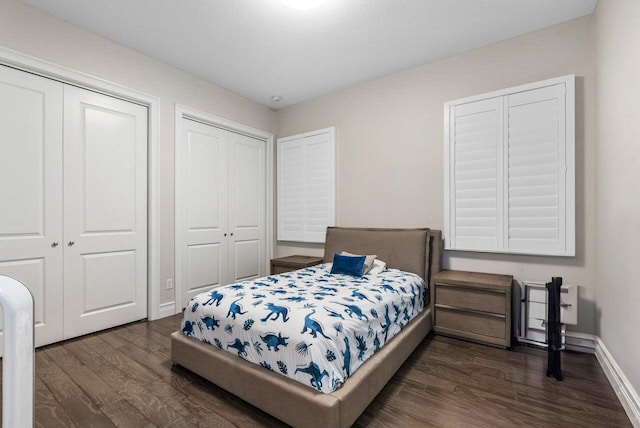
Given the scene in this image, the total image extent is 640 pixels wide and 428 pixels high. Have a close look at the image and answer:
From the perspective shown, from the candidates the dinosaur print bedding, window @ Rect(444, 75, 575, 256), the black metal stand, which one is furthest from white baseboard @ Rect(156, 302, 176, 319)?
the black metal stand

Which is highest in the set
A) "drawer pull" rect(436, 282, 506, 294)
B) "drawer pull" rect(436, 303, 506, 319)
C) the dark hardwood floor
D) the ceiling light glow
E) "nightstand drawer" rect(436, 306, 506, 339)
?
the ceiling light glow

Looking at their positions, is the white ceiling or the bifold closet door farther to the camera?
the bifold closet door

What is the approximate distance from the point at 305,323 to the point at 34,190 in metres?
2.54

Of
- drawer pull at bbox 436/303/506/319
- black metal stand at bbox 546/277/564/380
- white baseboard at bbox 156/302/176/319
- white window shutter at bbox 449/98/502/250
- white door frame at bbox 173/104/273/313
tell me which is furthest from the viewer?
white door frame at bbox 173/104/273/313

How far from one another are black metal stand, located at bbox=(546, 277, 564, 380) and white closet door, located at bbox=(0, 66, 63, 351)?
3.86 metres

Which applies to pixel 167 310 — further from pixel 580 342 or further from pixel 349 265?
pixel 580 342

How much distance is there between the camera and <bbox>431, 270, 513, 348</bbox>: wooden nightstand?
8.16 ft

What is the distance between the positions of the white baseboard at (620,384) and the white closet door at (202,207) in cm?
377

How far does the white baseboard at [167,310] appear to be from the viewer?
3312 mm

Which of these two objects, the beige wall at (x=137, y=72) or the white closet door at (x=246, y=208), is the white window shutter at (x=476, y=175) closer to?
the white closet door at (x=246, y=208)

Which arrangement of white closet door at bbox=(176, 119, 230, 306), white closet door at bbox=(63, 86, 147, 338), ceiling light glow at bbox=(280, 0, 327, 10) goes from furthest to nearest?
white closet door at bbox=(176, 119, 230, 306), white closet door at bbox=(63, 86, 147, 338), ceiling light glow at bbox=(280, 0, 327, 10)

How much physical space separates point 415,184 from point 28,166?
11.6 feet

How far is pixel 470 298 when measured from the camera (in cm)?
262

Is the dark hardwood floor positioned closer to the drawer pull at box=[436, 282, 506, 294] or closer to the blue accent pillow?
the drawer pull at box=[436, 282, 506, 294]
